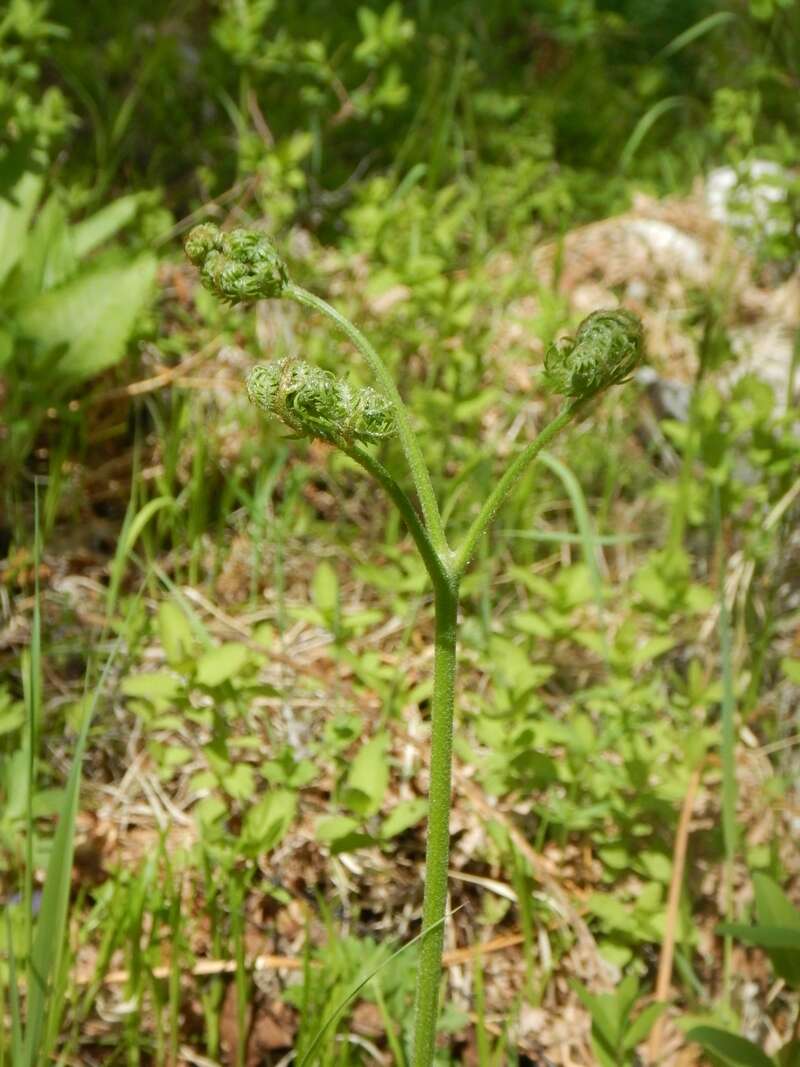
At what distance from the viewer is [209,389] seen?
9.74 feet

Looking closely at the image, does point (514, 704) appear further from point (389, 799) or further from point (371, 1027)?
point (371, 1027)

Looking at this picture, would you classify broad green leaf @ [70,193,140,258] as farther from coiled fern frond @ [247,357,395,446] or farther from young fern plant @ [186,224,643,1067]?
coiled fern frond @ [247,357,395,446]

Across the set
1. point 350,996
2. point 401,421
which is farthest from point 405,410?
point 350,996

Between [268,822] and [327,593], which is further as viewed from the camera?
Result: [327,593]

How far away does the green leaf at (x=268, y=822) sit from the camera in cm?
188

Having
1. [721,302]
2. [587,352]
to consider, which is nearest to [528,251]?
[721,302]

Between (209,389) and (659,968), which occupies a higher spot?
(209,389)

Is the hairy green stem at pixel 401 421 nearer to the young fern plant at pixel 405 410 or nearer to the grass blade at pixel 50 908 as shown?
the young fern plant at pixel 405 410

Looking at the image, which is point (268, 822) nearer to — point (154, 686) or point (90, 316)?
point (154, 686)

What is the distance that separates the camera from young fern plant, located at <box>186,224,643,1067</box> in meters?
1.16

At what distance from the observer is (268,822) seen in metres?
1.91

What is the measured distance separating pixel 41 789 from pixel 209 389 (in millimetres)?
1140

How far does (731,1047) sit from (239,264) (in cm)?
109

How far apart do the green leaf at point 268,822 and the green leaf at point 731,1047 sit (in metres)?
0.66
